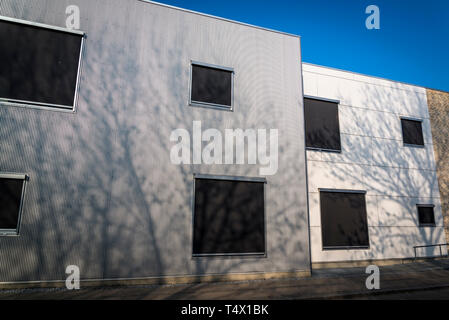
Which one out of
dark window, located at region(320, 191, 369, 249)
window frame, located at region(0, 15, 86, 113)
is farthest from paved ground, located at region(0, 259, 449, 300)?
window frame, located at region(0, 15, 86, 113)

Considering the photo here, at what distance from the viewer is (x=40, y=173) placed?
22.7 feet

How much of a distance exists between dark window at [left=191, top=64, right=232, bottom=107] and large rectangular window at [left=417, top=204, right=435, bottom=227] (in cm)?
1049

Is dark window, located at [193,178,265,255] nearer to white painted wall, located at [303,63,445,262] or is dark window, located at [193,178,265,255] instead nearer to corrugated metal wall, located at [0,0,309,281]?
corrugated metal wall, located at [0,0,309,281]

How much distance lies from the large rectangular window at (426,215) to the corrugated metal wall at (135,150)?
7229 mm

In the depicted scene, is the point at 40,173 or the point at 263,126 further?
the point at 263,126

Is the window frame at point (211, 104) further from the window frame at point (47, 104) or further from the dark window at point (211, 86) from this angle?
the window frame at point (47, 104)

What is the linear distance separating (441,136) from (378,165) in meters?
4.77

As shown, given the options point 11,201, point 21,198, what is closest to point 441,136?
point 21,198

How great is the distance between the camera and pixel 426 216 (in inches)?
483

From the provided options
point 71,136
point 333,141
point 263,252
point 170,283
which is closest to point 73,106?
point 71,136

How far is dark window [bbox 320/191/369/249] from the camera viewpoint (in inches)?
407

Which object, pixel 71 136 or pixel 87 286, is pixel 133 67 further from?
pixel 87 286

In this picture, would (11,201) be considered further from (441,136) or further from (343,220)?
(441,136)

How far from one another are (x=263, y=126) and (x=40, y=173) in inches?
268
